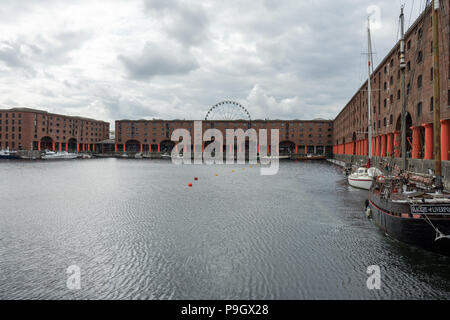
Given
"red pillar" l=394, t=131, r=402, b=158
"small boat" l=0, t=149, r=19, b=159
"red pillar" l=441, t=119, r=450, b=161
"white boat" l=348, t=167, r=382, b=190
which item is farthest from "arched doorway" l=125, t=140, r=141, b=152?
"red pillar" l=441, t=119, r=450, b=161

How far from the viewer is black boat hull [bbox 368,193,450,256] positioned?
1265 cm

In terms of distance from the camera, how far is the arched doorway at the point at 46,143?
13675 centimetres

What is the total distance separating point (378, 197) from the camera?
17.2m

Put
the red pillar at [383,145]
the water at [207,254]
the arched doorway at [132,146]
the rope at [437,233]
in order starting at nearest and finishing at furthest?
the water at [207,254], the rope at [437,233], the red pillar at [383,145], the arched doorway at [132,146]

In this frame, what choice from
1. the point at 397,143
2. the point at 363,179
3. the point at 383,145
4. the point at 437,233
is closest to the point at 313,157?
the point at 383,145

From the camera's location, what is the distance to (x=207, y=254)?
13.9 metres

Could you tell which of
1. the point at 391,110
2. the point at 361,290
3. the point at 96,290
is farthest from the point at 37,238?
the point at 391,110

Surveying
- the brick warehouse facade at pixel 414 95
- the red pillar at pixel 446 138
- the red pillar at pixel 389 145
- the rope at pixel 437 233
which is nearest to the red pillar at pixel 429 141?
the brick warehouse facade at pixel 414 95

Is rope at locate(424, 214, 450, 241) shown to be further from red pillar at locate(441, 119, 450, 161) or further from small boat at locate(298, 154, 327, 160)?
small boat at locate(298, 154, 327, 160)

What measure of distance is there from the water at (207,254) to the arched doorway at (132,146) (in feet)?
414

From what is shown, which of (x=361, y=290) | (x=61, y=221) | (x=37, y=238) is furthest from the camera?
(x=61, y=221)

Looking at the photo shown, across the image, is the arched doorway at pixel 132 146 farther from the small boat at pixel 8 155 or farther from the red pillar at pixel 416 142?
the red pillar at pixel 416 142
